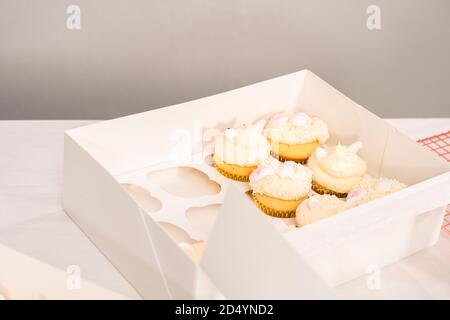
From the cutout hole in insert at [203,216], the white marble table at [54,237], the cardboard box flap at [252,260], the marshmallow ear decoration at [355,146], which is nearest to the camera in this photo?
the cardboard box flap at [252,260]

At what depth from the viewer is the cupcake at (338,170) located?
1524 mm

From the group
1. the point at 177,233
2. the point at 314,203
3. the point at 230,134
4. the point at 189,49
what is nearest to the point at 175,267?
the point at 177,233

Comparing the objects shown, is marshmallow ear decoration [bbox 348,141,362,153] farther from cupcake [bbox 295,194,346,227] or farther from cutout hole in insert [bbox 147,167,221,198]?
cutout hole in insert [bbox 147,167,221,198]

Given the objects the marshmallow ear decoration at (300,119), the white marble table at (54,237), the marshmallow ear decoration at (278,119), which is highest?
the marshmallow ear decoration at (300,119)

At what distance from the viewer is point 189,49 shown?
1.91 m

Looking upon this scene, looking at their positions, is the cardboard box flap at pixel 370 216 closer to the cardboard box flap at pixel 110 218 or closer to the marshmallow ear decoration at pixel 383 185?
the marshmallow ear decoration at pixel 383 185

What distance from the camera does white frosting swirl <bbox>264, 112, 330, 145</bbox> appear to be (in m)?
1.62

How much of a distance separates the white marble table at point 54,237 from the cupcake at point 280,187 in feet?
0.68

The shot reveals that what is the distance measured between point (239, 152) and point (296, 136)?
0.13 metres

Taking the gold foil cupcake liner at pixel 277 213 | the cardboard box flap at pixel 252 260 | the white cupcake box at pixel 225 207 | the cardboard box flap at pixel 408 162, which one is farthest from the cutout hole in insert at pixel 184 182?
the cardboard box flap at pixel 252 260

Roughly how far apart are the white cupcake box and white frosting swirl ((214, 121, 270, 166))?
0.15 feet

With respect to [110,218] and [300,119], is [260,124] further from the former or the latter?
[110,218]

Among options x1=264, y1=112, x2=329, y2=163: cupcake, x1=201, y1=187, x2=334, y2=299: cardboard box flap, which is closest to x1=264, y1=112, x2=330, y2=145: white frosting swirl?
x1=264, y1=112, x2=329, y2=163: cupcake

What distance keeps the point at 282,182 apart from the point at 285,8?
1.81 ft
